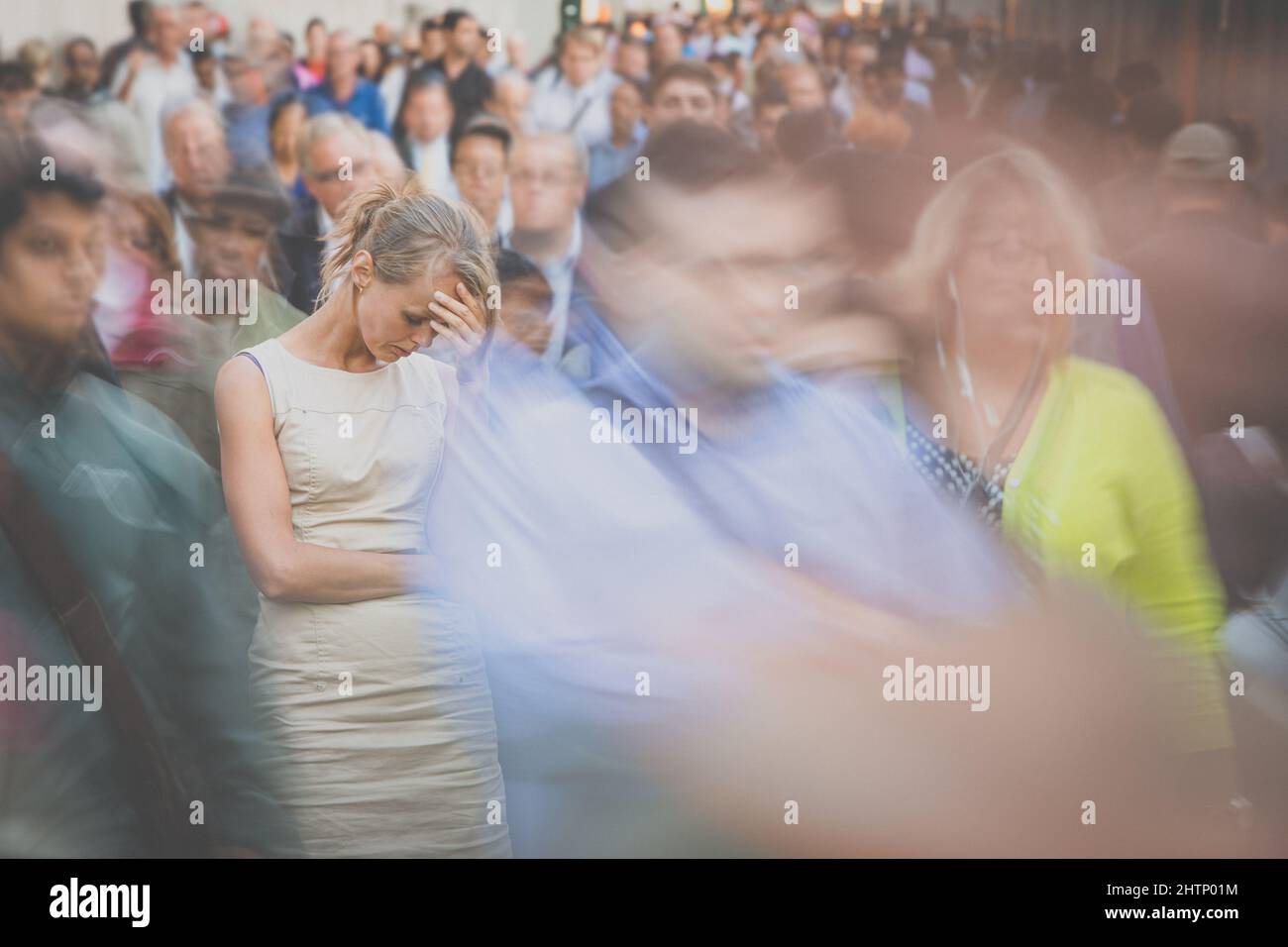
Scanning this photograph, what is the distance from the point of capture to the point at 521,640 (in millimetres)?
3631

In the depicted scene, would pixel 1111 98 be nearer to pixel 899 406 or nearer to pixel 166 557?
pixel 899 406

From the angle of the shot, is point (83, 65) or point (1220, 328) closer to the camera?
point (83, 65)

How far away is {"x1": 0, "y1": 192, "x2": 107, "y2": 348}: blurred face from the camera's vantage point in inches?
139

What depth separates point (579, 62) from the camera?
11.7 feet

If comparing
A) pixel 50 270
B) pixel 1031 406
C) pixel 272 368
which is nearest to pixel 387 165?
pixel 272 368

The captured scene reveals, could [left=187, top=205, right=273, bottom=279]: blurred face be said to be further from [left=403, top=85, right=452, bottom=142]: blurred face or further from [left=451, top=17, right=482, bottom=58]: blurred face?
[left=451, top=17, right=482, bottom=58]: blurred face

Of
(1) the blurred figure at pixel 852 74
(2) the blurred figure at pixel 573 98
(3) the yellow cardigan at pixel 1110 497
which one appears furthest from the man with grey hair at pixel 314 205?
(3) the yellow cardigan at pixel 1110 497

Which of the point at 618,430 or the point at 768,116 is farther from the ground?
the point at 768,116

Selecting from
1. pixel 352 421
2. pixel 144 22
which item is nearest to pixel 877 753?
pixel 352 421

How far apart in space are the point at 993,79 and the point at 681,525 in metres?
1.30

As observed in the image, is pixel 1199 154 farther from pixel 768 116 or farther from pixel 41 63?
pixel 41 63

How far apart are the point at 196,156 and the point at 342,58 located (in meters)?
0.42

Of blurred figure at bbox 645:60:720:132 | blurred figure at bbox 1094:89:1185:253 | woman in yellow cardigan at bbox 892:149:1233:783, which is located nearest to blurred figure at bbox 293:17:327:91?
blurred figure at bbox 645:60:720:132

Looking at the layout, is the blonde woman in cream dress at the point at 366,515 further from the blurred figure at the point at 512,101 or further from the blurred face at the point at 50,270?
the blurred face at the point at 50,270
